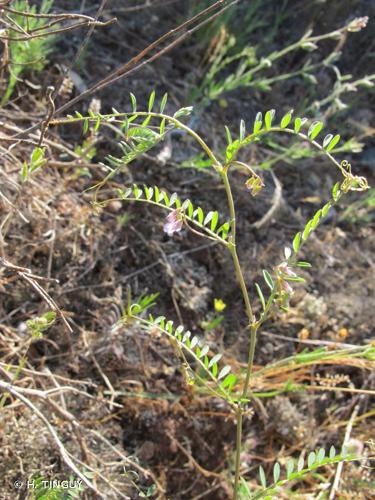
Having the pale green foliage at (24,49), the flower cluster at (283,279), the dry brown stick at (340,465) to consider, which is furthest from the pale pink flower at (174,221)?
the pale green foliage at (24,49)

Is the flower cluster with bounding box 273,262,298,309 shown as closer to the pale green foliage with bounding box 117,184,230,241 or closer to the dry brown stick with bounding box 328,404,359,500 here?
the pale green foliage with bounding box 117,184,230,241

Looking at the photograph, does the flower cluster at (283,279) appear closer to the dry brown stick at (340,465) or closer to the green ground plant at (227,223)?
the green ground plant at (227,223)

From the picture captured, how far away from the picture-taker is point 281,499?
1918mm

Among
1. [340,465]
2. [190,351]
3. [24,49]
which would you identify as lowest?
[340,465]

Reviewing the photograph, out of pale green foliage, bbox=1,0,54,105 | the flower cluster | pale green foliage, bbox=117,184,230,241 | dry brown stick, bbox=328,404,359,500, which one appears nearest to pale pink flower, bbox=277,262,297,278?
the flower cluster

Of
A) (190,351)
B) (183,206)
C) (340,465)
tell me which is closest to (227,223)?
(183,206)

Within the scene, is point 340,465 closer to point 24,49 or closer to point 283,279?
point 283,279

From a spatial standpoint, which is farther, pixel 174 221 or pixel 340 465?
pixel 340 465

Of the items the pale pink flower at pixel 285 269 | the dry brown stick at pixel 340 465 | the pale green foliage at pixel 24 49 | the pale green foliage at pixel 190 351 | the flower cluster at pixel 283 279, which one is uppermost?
the pale pink flower at pixel 285 269

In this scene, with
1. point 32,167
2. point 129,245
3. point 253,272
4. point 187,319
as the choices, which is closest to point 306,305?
point 253,272

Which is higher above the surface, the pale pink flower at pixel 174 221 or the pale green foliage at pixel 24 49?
the pale pink flower at pixel 174 221

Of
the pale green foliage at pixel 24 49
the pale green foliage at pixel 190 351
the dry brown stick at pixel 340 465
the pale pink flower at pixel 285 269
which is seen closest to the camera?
the pale pink flower at pixel 285 269

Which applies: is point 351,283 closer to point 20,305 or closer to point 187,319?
point 187,319

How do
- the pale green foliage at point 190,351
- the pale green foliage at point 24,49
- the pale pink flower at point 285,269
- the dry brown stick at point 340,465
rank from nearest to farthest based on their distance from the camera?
the pale pink flower at point 285,269 → the pale green foliage at point 190,351 → the dry brown stick at point 340,465 → the pale green foliage at point 24,49
